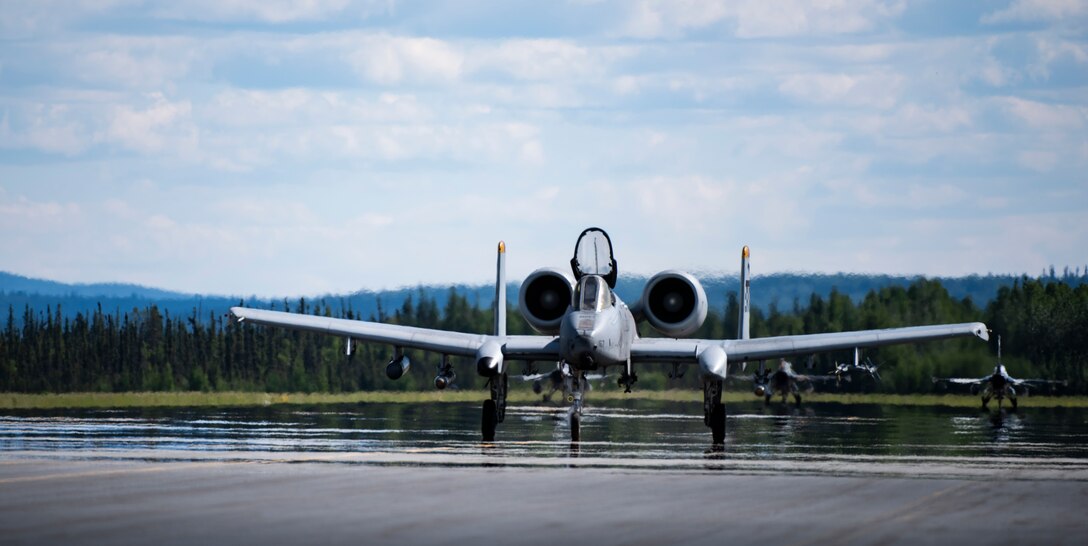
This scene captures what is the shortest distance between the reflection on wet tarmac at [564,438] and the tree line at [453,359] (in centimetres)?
874

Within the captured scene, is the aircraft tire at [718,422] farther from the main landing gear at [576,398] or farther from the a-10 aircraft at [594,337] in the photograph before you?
the main landing gear at [576,398]

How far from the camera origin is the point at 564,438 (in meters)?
→ 30.2

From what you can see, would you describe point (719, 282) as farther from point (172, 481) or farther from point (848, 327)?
point (172, 481)

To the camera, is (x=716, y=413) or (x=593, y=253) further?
(x=593, y=253)

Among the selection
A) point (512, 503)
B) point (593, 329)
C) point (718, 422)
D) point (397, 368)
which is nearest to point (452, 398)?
point (397, 368)

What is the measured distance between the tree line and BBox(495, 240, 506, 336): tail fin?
16.1 meters

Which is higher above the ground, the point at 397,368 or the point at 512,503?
the point at 397,368

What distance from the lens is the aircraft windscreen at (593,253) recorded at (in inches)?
1172

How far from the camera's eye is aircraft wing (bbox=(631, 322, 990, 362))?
98.8 ft

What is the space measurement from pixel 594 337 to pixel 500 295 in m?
7.33

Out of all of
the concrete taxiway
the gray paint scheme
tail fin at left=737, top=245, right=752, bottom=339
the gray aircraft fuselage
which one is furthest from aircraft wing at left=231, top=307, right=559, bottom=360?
the concrete taxiway

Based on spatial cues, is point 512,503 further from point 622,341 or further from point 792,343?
point 792,343

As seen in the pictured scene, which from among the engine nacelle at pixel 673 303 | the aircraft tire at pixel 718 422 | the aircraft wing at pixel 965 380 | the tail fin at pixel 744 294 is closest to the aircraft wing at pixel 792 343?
the engine nacelle at pixel 673 303

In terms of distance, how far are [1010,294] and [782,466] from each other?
147ft
